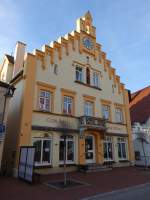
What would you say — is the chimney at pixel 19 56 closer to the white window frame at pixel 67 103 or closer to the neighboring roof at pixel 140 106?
the white window frame at pixel 67 103

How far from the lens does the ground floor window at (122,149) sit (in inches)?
859

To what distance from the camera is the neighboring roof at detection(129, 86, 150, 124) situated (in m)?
27.5

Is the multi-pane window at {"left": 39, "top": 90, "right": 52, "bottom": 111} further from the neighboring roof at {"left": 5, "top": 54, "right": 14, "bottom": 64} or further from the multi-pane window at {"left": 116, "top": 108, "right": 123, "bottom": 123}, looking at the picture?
the multi-pane window at {"left": 116, "top": 108, "right": 123, "bottom": 123}

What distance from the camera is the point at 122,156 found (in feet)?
71.9

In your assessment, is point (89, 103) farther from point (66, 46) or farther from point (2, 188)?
point (2, 188)

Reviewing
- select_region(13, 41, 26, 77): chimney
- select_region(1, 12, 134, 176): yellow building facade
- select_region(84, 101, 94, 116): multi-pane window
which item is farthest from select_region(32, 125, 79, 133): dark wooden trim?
select_region(13, 41, 26, 77): chimney

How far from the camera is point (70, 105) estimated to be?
1903cm

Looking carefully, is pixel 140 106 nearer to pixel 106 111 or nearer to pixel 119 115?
pixel 119 115

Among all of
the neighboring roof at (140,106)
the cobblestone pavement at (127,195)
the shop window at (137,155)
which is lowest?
the cobblestone pavement at (127,195)

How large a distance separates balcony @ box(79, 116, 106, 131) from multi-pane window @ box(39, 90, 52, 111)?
11.5 ft

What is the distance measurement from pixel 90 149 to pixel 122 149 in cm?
495

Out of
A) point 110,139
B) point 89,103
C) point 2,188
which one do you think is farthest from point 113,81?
point 2,188

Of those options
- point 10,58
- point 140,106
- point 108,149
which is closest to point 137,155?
point 108,149

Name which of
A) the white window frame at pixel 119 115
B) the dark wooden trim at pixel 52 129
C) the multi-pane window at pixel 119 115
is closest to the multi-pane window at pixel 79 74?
the dark wooden trim at pixel 52 129
